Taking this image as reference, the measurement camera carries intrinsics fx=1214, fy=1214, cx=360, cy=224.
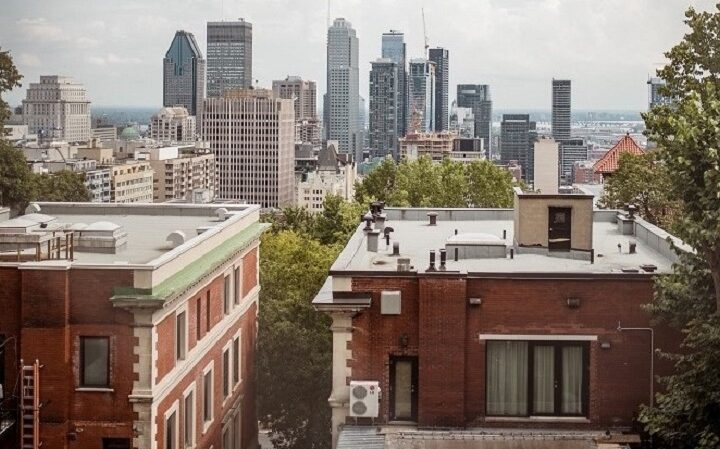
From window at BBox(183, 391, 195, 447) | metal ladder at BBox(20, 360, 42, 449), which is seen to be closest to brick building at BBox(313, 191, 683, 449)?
metal ladder at BBox(20, 360, 42, 449)

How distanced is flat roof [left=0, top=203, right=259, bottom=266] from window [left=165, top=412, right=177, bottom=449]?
5806 millimetres

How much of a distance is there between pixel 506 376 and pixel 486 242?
565 centimetres

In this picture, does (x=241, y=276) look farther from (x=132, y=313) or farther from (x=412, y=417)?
(x=412, y=417)

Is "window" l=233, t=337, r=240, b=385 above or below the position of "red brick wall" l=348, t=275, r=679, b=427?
A: below

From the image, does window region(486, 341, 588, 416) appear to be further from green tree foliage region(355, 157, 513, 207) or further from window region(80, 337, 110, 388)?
green tree foliage region(355, 157, 513, 207)

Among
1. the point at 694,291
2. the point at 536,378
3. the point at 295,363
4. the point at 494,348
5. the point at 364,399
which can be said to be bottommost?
the point at 295,363

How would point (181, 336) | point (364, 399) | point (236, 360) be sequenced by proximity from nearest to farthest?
point (364, 399) < point (181, 336) < point (236, 360)

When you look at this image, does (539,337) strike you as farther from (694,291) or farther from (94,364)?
(94,364)

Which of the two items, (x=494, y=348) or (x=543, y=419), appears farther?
(x=494, y=348)

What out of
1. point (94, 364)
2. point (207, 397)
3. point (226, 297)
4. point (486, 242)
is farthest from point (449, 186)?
point (94, 364)

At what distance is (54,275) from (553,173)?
18588 mm

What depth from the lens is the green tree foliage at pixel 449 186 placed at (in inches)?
3297

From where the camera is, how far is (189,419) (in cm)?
3762

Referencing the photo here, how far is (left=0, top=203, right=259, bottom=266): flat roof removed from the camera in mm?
40312
